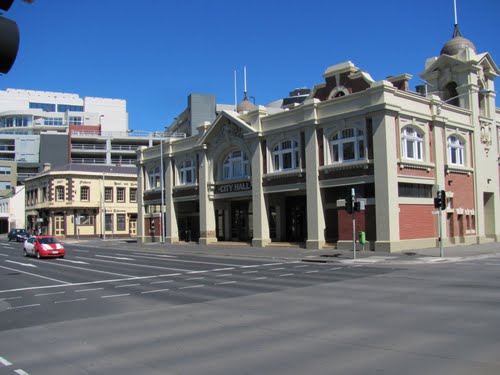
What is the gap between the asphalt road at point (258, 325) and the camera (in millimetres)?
7141

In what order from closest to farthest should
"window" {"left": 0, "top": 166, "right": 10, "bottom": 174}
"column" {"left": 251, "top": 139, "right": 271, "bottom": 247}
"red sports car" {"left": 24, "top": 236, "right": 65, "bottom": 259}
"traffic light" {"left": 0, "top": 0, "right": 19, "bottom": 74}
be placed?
"traffic light" {"left": 0, "top": 0, "right": 19, "bottom": 74}, "red sports car" {"left": 24, "top": 236, "right": 65, "bottom": 259}, "column" {"left": 251, "top": 139, "right": 271, "bottom": 247}, "window" {"left": 0, "top": 166, "right": 10, "bottom": 174}

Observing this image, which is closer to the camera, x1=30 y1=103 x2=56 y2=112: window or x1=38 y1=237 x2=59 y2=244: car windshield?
x1=38 y1=237 x2=59 y2=244: car windshield

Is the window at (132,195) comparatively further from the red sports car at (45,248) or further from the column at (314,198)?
the column at (314,198)

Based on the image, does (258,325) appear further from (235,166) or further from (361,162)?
(235,166)

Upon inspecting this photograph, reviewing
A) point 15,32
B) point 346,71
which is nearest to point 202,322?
point 15,32

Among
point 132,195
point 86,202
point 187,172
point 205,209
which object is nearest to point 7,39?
point 205,209

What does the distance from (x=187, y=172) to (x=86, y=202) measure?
1034 inches

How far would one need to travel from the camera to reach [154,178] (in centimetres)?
5178

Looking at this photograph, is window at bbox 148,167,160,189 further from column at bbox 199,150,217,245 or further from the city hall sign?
the city hall sign

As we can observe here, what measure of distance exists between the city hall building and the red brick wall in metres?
0.06

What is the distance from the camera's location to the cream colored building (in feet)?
219

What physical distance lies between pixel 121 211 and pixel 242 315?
201 feet

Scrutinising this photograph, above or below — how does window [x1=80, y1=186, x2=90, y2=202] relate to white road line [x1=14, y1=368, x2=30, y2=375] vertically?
above

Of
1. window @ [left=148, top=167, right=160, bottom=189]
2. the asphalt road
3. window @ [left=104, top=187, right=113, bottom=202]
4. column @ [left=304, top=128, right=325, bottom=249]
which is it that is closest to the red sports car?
the asphalt road
